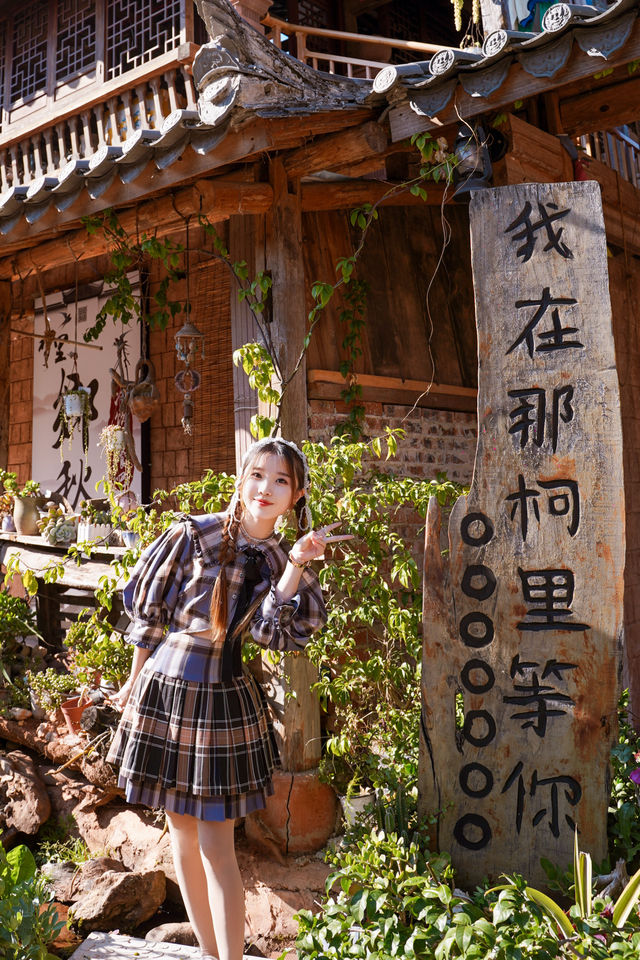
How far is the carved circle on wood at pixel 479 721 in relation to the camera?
3254 mm

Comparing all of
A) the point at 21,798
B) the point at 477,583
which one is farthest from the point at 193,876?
the point at 21,798

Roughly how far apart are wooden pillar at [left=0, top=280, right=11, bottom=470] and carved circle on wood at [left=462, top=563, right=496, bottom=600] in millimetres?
5687

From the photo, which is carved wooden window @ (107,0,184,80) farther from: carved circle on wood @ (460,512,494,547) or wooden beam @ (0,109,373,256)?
carved circle on wood @ (460,512,494,547)

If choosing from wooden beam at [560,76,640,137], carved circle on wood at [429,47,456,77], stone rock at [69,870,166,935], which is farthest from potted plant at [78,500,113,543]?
wooden beam at [560,76,640,137]

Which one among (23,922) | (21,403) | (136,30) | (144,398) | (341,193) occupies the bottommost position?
(23,922)

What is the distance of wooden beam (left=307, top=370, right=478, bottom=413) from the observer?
5.31 m

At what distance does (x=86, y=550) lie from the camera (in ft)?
16.9

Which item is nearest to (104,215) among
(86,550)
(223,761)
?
(86,550)

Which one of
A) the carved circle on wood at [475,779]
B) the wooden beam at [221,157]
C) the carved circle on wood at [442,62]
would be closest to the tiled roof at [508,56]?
the carved circle on wood at [442,62]

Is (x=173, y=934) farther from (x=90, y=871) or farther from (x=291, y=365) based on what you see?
(x=291, y=365)

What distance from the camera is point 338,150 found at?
185 inches

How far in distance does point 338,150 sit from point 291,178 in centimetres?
44

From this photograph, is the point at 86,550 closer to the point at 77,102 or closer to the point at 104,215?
the point at 104,215

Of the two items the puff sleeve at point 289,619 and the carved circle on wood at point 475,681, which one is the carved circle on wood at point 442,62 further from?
the carved circle on wood at point 475,681
